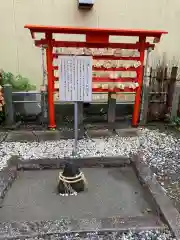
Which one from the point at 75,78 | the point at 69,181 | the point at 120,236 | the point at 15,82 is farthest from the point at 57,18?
the point at 120,236

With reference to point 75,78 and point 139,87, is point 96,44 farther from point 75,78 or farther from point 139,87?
point 75,78

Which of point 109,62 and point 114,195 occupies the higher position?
point 109,62

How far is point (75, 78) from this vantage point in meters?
3.65

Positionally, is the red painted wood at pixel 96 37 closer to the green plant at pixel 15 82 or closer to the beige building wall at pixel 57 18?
the beige building wall at pixel 57 18

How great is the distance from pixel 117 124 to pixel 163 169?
88.9 inches

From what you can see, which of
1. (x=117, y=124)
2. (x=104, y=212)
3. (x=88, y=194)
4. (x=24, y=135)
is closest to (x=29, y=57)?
(x=24, y=135)

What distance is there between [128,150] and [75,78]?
1907 millimetres

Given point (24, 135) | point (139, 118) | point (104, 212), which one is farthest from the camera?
point (139, 118)

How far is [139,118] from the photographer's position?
6.10 m

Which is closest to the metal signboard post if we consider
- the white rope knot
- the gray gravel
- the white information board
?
the white information board

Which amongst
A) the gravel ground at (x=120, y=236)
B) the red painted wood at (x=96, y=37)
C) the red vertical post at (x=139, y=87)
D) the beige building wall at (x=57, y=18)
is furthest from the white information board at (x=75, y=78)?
the beige building wall at (x=57, y=18)

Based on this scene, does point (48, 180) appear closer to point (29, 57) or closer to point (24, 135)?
point (24, 135)

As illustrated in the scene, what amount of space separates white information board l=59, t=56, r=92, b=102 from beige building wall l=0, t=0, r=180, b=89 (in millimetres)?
3299

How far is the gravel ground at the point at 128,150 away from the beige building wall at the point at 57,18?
2.70m
